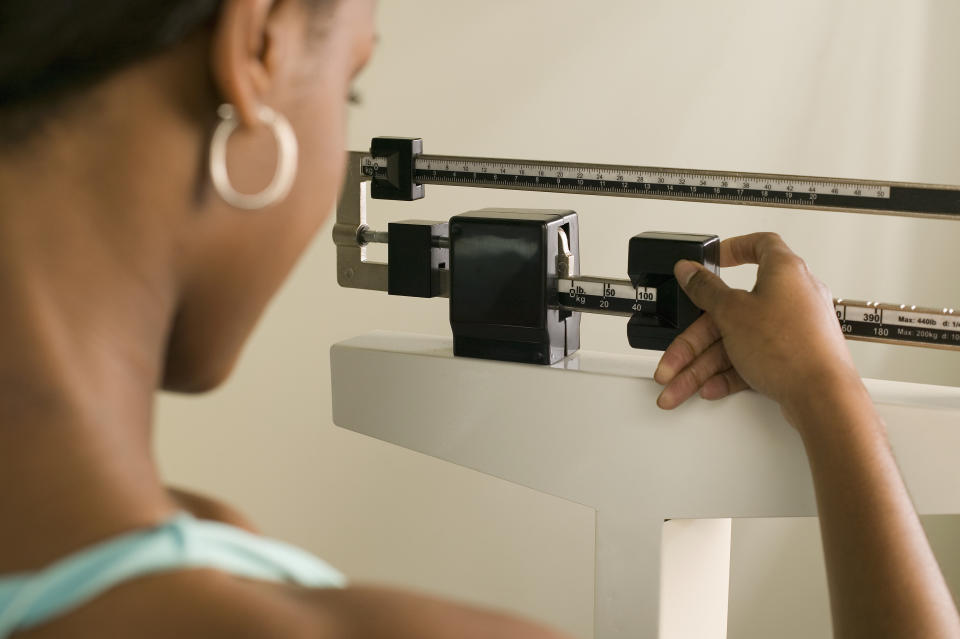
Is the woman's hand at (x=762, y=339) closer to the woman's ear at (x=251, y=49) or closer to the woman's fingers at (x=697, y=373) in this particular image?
the woman's fingers at (x=697, y=373)

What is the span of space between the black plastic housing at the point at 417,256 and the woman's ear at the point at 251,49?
85cm

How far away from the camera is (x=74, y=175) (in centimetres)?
43

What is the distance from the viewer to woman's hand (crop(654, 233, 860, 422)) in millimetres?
1055

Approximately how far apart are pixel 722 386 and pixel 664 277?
136 mm

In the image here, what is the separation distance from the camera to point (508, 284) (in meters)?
1.22

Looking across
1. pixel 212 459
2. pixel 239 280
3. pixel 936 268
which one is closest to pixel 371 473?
pixel 212 459

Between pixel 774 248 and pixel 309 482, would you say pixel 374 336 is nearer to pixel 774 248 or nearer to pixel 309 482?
pixel 774 248

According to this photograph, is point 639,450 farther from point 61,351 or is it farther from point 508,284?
point 61,351

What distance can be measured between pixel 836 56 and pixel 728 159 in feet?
0.95

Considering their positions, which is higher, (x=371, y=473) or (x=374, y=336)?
(x=374, y=336)

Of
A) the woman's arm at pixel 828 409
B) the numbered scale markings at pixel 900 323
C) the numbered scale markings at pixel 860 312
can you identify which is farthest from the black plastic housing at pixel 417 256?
the numbered scale markings at pixel 900 323

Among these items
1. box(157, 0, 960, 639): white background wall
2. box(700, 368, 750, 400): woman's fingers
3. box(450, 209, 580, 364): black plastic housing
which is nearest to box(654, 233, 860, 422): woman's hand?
box(700, 368, 750, 400): woman's fingers

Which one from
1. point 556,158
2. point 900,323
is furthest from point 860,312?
point 556,158

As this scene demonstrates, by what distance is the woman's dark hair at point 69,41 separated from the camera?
399 millimetres
